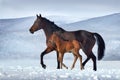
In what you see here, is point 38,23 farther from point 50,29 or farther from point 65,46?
point 65,46

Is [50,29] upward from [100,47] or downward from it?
upward

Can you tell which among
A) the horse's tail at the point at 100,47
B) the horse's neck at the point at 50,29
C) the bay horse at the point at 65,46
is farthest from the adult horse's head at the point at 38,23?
the horse's tail at the point at 100,47

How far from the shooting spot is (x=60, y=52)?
1006cm

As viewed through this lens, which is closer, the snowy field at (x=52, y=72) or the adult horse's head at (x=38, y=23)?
the snowy field at (x=52, y=72)

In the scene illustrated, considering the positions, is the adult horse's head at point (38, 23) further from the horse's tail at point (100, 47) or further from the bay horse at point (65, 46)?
the horse's tail at point (100, 47)

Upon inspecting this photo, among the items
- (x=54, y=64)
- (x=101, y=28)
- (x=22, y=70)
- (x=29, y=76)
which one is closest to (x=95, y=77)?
(x=29, y=76)

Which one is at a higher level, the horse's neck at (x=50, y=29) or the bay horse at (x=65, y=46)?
the horse's neck at (x=50, y=29)

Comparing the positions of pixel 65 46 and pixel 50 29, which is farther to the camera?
pixel 50 29

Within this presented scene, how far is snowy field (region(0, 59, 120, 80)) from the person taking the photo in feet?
27.5

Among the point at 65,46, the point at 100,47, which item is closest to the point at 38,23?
the point at 65,46

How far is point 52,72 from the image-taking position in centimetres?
922

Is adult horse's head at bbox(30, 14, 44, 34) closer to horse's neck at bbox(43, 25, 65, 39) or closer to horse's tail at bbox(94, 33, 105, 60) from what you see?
horse's neck at bbox(43, 25, 65, 39)

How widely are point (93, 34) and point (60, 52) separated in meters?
0.69

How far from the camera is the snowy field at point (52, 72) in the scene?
27.5 feet
